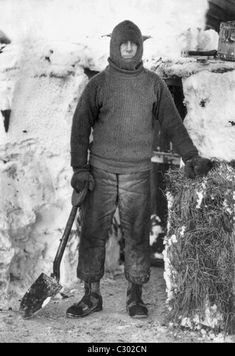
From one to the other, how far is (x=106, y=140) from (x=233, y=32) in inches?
40.4

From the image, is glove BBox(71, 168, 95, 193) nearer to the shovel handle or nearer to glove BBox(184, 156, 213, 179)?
the shovel handle

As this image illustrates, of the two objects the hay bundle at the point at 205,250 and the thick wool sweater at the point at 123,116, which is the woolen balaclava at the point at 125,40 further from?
the hay bundle at the point at 205,250

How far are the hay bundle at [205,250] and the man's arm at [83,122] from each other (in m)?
0.61

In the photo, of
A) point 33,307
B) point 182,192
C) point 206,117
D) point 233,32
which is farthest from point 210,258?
point 233,32

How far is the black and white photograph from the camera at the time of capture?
3494 millimetres

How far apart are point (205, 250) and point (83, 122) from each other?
3.46 feet

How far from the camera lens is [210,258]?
345 cm

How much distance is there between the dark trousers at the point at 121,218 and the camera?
3727 mm

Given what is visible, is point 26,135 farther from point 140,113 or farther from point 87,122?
point 140,113

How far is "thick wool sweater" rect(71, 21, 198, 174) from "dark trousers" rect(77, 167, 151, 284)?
93 mm

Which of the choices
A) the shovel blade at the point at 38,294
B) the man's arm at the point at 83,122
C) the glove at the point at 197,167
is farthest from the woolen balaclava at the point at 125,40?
the shovel blade at the point at 38,294

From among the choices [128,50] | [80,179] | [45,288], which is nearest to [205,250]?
[80,179]

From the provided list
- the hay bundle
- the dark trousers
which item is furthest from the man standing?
the hay bundle
